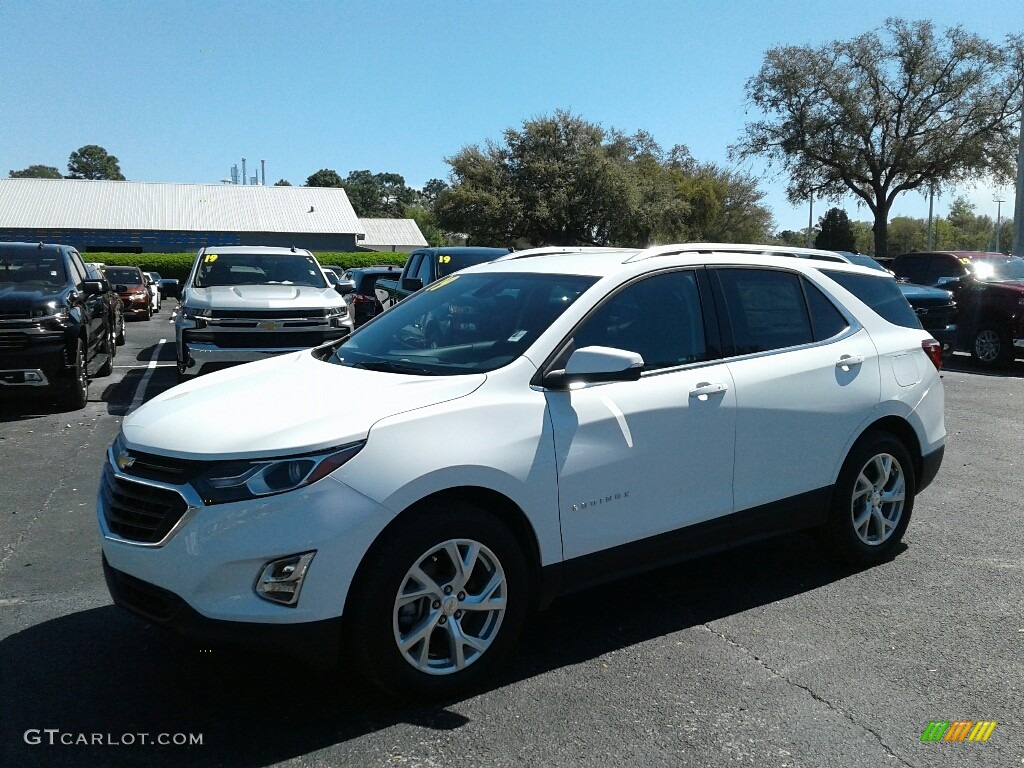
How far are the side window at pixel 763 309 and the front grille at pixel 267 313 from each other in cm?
697

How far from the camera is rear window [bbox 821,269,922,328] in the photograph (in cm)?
553

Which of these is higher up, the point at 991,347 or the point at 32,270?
the point at 32,270

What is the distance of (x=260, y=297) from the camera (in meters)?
11.1

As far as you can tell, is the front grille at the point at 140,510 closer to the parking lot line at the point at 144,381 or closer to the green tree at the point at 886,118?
the parking lot line at the point at 144,381

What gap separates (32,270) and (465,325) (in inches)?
342

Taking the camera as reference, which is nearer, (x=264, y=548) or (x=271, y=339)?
(x=264, y=548)

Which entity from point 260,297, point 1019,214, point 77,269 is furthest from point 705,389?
point 1019,214

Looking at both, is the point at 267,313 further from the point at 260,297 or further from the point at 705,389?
the point at 705,389

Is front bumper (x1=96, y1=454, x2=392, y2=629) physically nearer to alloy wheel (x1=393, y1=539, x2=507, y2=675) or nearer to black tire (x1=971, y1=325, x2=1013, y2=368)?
alloy wheel (x1=393, y1=539, x2=507, y2=675)

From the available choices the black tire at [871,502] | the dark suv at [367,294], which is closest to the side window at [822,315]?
A: the black tire at [871,502]

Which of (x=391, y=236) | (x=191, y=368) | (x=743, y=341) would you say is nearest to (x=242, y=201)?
(x=391, y=236)

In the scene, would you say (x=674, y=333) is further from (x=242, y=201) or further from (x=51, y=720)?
(x=242, y=201)

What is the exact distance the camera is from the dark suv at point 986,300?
15289 millimetres

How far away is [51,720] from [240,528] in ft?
3.60
